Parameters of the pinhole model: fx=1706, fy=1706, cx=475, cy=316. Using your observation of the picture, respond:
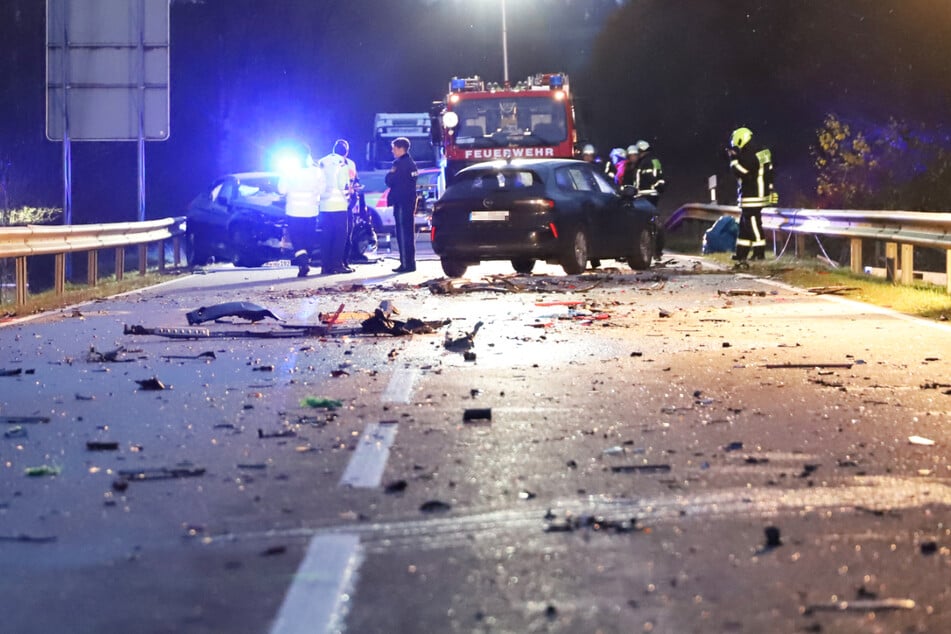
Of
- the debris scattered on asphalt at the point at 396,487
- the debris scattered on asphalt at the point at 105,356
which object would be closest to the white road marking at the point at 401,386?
the debris scattered on asphalt at the point at 105,356

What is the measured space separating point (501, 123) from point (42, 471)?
81.7 feet

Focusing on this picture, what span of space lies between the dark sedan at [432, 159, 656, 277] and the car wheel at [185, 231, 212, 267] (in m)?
6.49

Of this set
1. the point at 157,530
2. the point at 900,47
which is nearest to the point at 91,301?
the point at 157,530

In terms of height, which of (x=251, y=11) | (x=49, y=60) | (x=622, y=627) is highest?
(x=251, y=11)

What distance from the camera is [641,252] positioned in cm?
2472

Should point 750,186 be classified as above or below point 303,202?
above

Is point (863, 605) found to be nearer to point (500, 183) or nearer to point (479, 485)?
point (479, 485)

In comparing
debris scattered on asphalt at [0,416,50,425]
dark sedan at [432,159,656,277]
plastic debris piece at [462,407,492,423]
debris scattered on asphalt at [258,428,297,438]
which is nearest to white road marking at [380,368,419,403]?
plastic debris piece at [462,407,492,423]

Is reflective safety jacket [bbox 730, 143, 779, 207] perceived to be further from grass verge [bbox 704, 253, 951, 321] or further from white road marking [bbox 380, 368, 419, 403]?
white road marking [bbox 380, 368, 419, 403]

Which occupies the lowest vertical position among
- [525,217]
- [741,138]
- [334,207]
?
[525,217]

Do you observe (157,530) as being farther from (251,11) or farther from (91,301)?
(251,11)

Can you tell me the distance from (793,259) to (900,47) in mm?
16093

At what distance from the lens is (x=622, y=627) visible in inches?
181

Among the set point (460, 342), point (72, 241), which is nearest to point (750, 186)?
point (72, 241)
